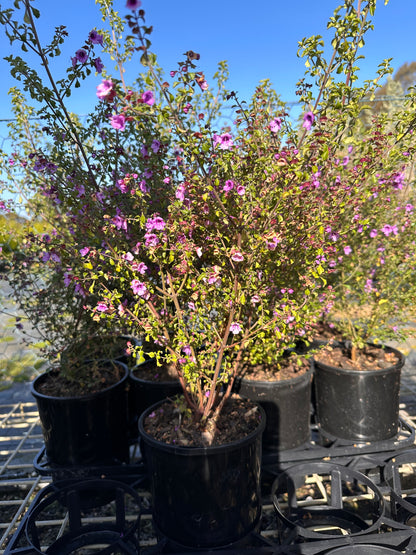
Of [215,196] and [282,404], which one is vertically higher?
[215,196]

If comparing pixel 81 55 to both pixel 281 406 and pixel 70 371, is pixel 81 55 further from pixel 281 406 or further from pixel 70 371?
pixel 281 406

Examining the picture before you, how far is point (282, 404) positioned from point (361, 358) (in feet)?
2.37

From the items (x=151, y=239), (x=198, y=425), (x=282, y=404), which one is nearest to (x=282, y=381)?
(x=282, y=404)

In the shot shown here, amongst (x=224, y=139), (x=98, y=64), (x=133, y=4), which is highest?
(x=98, y=64)

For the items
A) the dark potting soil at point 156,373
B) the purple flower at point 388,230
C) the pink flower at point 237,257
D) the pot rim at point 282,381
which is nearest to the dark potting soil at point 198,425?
the pot rim at point 282,381

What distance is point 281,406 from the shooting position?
239 centimetres

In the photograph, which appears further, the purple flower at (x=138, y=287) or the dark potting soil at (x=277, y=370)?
the dark potting soil at (x=277, y=370)

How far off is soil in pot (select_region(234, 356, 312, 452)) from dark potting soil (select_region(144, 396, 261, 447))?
25 centimetres

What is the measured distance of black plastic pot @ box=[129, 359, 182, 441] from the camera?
2.48 m

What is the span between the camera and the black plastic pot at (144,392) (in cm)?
248

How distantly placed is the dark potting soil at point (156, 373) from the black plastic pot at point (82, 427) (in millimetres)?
282

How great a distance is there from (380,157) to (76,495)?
212 cm

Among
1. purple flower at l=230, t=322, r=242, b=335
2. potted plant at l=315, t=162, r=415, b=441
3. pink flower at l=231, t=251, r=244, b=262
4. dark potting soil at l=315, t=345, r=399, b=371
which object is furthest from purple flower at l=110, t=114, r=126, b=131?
dark potting soil at l=315, t=345, r=399, b=371

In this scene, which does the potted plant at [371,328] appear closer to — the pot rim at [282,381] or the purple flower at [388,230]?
the purple flower at [388,230]
